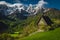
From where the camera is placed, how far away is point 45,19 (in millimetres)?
124375

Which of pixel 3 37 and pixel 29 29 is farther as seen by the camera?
pixel 29 29

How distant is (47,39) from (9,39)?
1158cm

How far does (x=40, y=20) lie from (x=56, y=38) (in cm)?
6244

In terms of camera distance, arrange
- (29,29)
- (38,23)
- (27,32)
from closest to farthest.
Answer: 1. (27,32)
2. (29,29)
3. (38,23)

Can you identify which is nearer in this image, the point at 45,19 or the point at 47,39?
the point at 47,39

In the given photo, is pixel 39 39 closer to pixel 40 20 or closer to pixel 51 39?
pixel 51 39

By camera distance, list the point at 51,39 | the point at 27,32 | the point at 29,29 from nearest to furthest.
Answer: the point at 51,39 → the point at 27,32 → the point at 29,29

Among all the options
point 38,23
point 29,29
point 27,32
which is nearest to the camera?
point 27,32

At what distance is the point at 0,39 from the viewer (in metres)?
60.6

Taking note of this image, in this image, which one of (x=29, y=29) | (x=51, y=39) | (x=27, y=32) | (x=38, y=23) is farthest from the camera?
(x=38, y=23)

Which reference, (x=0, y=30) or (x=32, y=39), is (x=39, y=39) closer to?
(x=32, y=39)

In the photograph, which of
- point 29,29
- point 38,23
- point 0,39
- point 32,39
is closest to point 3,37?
point 0,39

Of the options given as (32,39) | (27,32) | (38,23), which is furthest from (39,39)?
(38,23)

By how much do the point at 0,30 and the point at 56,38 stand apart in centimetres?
3232
